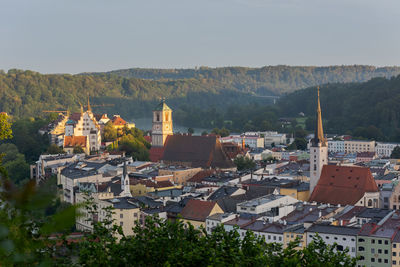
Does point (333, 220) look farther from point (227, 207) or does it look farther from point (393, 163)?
point (393, 163)

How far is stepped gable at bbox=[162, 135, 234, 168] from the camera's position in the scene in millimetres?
43812

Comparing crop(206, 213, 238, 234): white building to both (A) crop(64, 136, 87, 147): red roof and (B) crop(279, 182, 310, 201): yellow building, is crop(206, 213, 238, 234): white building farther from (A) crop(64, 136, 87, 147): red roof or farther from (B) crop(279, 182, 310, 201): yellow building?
(A) crop(64, 136, 87, 147): red roof

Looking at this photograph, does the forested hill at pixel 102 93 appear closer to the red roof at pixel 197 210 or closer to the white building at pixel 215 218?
the red roof at pixel 197 210

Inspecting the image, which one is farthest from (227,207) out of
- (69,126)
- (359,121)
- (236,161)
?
(359,121)

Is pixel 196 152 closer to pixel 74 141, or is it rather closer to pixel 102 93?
pixel 74 141

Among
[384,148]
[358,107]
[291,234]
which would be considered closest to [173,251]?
[291,234]

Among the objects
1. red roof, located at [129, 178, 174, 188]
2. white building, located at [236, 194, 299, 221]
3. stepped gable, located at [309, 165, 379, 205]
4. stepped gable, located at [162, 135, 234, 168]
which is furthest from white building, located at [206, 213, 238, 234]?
stepped gable, located at [162, 135, 234, 168]

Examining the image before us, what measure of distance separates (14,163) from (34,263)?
137 feet

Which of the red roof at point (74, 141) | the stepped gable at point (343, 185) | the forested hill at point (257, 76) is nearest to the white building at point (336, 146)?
the red roof at point (74, 141)

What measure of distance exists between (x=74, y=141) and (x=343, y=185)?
83.8 ft

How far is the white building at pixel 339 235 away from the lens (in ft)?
69.6

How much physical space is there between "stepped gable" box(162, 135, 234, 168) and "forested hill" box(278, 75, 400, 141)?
28.2 m

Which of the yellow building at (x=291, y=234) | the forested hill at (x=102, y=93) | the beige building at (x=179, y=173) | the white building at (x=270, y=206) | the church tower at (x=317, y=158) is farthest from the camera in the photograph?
the forested hill at (x=102, y=93)

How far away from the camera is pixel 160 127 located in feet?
163
